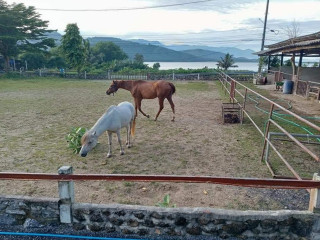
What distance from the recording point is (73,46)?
23.1m

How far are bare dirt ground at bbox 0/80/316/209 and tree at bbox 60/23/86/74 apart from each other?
16.1m

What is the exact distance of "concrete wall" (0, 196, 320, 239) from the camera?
7.20ft

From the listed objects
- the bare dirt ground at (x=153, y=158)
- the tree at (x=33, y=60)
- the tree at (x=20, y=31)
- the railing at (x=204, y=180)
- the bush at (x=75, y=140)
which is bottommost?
the bare dirt ground at (x=153, y=158)

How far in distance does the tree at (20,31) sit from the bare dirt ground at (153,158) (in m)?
19.0

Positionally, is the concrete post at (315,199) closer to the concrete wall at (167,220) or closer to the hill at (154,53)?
the concrete wall at (167,220)

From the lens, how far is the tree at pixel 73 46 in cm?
2297

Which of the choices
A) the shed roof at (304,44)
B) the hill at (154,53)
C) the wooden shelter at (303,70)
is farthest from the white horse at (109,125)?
the hill at (154,53)

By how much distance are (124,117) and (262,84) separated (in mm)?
15546

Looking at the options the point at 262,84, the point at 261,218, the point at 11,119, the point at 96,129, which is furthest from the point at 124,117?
the point at 262,84

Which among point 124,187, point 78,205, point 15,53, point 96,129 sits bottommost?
point 124,187

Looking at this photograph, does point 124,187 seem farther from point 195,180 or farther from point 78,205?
point 195,180

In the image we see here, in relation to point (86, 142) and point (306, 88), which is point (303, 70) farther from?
point (86, 142)

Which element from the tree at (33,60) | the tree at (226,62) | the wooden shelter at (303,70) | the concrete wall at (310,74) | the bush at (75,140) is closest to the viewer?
the bush at (75,140)

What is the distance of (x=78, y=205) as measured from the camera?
2.38 m
